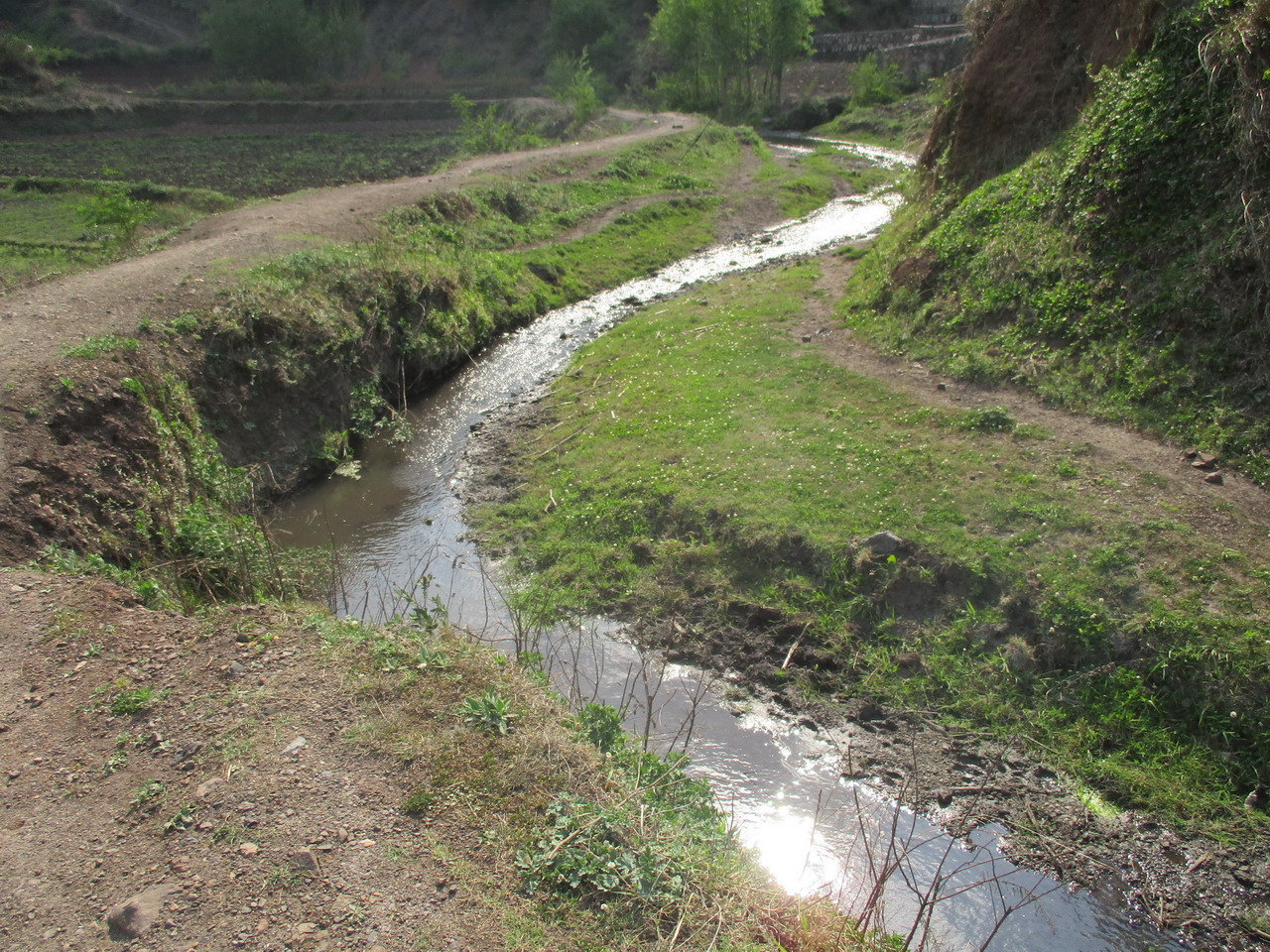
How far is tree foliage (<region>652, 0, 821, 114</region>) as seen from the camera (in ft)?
155

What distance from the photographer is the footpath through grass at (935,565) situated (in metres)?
7.10

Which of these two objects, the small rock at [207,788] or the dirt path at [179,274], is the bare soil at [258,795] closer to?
the small rock at [207,788]

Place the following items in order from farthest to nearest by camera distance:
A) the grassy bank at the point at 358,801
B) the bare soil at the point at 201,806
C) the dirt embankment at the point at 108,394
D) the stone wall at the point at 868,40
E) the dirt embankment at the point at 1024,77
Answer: the stone wall at the point at 868,40
the dirt embankment at the point at 1024,77
the dirt embankment at the point at 108,394
the grassy bank at the point at 358,801
the bare soil at the point at 201,806

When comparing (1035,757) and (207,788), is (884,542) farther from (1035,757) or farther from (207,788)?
(207,788)

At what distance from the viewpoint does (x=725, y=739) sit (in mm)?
7773

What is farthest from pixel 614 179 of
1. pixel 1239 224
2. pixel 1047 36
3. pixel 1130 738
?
pixel 1130 738

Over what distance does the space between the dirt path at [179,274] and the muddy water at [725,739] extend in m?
3.69

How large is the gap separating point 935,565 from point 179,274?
1301 centimetres

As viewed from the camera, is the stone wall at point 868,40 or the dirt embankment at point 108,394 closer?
the dirt embankment at point 108,394

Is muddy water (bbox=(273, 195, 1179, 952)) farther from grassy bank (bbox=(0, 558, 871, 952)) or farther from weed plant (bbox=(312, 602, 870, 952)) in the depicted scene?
grassy bank (bbox=(0, 558, 871, 952))

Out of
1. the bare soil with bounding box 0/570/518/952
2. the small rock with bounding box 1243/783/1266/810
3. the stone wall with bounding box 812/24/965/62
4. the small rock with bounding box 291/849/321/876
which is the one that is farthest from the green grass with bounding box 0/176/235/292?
the stone wall with bounding box 812/24/965/62

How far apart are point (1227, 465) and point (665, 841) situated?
301 inches

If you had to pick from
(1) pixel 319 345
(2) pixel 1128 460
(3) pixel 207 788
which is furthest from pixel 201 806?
(1) pixel 319 345

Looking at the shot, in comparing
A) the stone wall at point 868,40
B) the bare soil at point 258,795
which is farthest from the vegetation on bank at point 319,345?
the stone wall at point 868,40
